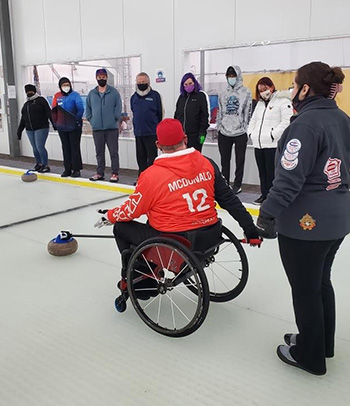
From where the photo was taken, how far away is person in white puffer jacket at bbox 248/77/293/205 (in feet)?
13.8

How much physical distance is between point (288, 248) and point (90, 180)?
4.46m

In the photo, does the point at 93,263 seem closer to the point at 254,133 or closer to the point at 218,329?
the point at 218,329

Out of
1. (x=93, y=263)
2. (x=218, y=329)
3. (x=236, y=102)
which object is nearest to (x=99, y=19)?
(x=236, y=102)

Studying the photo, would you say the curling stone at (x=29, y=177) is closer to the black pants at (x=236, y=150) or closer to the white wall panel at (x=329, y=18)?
the black pants at (x=236, y=150)

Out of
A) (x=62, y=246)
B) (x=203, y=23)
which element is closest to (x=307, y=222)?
(x=62, y=246)

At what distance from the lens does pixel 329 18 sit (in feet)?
15.8

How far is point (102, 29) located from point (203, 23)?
6.13 ft

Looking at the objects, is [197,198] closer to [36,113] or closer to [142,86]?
[142,86]

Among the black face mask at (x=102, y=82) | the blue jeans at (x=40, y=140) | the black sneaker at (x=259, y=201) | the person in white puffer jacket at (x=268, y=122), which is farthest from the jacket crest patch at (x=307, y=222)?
the blue jeans at (x=40, y=140)

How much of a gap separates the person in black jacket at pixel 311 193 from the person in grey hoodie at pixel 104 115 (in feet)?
14.6

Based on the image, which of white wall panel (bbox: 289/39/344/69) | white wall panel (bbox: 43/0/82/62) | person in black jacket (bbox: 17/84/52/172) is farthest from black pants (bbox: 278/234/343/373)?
white wall panel (bbox: 43/0/82/62)

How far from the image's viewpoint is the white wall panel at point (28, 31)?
25.2ft

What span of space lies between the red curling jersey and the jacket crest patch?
618 mm

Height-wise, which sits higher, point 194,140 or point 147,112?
point 147,112
